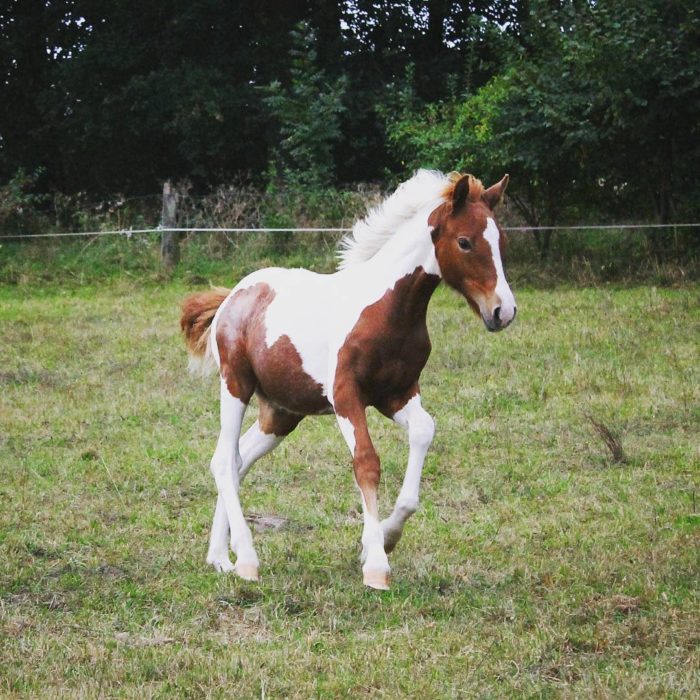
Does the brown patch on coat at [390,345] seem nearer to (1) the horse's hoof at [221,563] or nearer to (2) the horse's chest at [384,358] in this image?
(2) the horse's chest at [384,358]

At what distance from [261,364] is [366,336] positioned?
0.74 meters

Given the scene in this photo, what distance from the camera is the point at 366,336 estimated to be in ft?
17.5

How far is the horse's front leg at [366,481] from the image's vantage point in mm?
5121

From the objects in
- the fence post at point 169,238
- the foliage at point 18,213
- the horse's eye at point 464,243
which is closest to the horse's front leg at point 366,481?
the horse's eye at point 464,243

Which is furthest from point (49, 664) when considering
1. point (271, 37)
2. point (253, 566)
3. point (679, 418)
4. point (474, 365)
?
point (271, 37)

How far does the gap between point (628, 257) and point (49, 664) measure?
1362 centimetres

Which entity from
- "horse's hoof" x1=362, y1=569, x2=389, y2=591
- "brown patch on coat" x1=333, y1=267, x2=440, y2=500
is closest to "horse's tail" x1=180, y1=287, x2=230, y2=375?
"brown patch on coat" x1=333, y1=267, x2=440, y2=500

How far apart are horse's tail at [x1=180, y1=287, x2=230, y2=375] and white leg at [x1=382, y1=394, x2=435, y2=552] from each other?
1.65 m

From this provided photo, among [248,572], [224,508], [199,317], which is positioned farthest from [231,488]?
[199,317]

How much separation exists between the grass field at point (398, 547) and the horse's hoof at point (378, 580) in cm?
5

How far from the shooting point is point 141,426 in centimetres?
908

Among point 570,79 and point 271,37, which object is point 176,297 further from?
point 271,37

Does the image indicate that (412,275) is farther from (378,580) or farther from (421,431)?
(378,580)

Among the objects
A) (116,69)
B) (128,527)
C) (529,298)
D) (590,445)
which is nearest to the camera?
(128,527)
